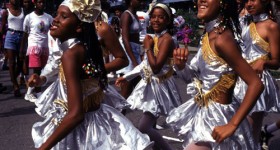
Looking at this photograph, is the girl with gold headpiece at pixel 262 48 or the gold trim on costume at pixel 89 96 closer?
the gold trim on costume at pixel 89 96

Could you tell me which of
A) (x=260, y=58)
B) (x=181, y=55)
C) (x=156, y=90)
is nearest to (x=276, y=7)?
(x=260, y=58)

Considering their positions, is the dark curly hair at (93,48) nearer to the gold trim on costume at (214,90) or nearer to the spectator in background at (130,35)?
the gold trim on costume at (214,90)

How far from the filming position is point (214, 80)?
11.1ft

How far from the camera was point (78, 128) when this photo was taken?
3090mm

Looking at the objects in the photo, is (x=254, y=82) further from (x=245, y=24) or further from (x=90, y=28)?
(x=245, y=24)

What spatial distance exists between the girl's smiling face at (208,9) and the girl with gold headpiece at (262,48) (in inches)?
62.3

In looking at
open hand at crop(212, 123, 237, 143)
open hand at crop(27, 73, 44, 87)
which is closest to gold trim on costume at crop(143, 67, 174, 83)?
open hand at crop(27, 73, 44, 87)

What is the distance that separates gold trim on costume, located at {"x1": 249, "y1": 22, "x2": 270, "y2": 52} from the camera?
16.2 ft

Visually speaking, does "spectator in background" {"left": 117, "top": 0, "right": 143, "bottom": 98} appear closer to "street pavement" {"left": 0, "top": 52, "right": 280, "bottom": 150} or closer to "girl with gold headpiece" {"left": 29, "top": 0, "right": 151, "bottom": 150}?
"street pavement" {"left": 0, "top": 52, "right": 280, "bottom": 150}

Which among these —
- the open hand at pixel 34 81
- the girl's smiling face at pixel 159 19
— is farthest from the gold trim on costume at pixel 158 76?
the open hand at pixel 34 81

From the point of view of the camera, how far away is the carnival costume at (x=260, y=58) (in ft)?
16.3

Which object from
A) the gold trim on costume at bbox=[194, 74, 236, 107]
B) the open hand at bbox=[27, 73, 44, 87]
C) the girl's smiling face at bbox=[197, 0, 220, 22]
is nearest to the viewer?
the girl's smiling face at bbox=[197, 0, 220, 22]

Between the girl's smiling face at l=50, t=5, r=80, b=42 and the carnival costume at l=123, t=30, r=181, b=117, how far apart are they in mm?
2079

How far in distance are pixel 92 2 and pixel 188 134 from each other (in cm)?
113
